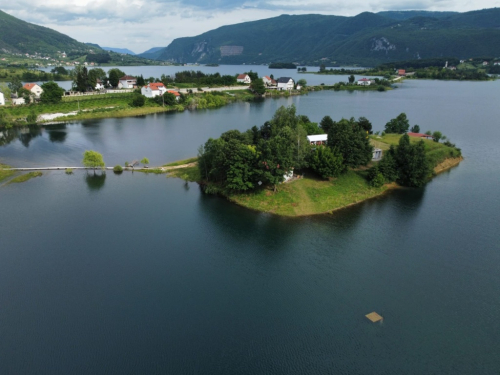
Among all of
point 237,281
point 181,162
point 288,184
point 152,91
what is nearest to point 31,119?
point 152,91

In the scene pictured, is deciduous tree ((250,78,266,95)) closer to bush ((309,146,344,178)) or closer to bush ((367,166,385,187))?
bush ((309,146,344,178))

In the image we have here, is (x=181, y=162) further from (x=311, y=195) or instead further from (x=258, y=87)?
(x=258, y=87)

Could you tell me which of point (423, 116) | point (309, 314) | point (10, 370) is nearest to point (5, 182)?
point (10, 370)

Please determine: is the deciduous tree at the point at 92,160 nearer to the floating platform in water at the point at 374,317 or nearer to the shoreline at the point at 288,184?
the shoreline at the point at 288,184

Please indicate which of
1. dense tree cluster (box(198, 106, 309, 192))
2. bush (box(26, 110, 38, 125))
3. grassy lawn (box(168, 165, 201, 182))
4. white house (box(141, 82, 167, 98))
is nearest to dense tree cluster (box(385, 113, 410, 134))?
dense tree cluster (box(198, 106, 309, 192))

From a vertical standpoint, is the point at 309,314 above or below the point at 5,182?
below

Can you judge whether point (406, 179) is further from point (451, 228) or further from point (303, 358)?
point (303, 358)

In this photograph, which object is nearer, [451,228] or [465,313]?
[465,313]
